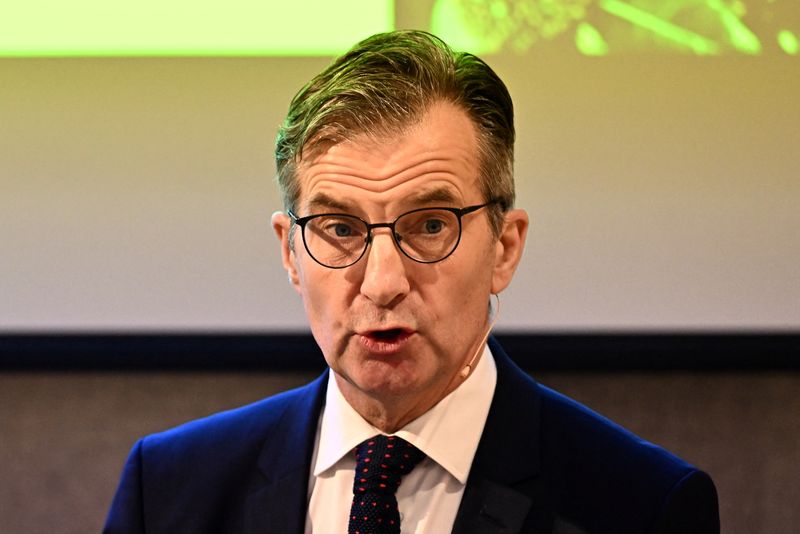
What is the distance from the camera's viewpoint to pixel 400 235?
5.14 feet

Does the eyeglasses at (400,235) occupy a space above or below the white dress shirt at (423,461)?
above

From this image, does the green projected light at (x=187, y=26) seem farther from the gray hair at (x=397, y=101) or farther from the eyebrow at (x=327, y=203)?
the eyebrow at (x=327, y=203)

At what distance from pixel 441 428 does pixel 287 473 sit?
Answer: 0.26m

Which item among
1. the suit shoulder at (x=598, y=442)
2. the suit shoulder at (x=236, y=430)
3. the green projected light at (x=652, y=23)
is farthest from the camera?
the green projected light at (x=652, y=23)

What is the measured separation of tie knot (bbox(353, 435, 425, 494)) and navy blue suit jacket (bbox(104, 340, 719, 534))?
0.10 metres

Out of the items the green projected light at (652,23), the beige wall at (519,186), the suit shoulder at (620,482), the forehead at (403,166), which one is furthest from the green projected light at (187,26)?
the suit shoulder at (620,482)

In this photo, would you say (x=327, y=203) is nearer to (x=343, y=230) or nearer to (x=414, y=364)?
(x=343, y=230)

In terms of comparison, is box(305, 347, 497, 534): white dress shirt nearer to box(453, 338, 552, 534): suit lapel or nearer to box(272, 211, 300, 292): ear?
box(453, 338, 552, 534): suit lapel

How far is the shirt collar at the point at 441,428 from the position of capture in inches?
65.4

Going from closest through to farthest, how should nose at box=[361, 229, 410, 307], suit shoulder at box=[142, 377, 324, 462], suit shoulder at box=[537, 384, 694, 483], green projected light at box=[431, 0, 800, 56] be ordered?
nose at box=[361, 229, 410, 307], suit shoulder at box=[537, 384, 694, 483], suit shoulder at box=[142, 377, 324, 462], green projected light at box=[431, 0, 800, 56]

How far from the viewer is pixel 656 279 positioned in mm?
2590

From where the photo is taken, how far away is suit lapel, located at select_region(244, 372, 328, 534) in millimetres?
1678

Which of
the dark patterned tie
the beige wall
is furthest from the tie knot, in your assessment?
the beige wall

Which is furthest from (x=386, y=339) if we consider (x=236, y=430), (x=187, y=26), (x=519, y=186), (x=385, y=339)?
(x=187, y=26)
